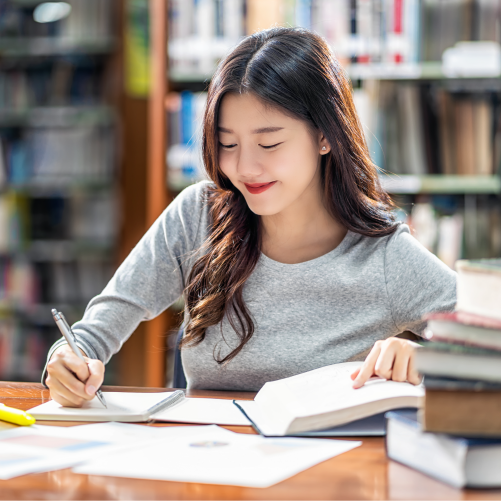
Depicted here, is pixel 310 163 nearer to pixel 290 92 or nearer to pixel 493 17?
pixel 290 92

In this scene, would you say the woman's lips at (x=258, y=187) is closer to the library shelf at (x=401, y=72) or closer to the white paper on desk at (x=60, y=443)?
the white paper on desk at (x=60, y=443)

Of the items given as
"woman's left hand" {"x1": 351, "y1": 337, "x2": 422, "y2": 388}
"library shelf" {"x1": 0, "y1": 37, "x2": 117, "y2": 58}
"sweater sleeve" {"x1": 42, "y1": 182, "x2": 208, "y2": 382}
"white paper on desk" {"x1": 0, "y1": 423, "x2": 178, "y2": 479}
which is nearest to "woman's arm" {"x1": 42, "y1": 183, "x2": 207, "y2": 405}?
"sweater sleeve" {"x1": 42, "y1": 182, "x2": 208, "y2": 382}

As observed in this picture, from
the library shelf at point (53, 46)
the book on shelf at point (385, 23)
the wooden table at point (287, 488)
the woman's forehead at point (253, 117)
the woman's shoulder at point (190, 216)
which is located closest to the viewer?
the wooden table at point (287, 488)

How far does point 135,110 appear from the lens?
2930 millimetres

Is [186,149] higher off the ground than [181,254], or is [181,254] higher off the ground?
[186,149]

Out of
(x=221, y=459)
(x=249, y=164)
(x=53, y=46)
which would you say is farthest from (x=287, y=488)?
(x=53, y=46)

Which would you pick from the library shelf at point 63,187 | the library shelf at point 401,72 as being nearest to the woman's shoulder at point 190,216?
the library shelf at point 401,72

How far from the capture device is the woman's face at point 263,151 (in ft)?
3.67

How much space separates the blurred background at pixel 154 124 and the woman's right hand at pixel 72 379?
1033 mm

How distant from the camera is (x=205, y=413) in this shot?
2.98ft

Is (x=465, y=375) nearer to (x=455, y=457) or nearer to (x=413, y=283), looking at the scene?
(x=455, y=457)

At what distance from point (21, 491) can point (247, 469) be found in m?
0.22

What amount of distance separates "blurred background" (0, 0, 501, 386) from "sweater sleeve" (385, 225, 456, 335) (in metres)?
0.81

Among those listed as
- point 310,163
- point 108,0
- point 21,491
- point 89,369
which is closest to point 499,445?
point 21,491
